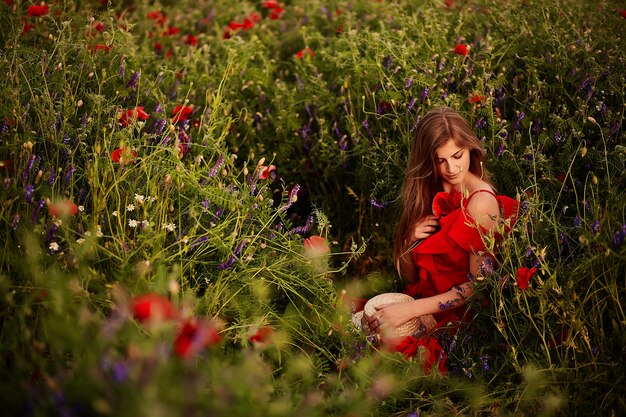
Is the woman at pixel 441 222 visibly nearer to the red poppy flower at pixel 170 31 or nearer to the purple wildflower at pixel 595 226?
the purple wildflower at pixel 595 226

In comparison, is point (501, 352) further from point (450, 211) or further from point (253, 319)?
point (253, 319)

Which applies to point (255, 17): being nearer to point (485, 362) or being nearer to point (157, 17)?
point (157, 17)

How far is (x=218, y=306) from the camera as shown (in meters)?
2.49

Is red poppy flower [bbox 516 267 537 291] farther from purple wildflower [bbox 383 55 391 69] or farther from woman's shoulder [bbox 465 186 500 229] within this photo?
purple wildflower [bbox 383 55 391 69]

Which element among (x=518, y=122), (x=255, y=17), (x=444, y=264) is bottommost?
(x=444, y=264)

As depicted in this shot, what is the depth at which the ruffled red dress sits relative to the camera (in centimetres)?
270

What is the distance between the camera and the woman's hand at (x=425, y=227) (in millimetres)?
3002

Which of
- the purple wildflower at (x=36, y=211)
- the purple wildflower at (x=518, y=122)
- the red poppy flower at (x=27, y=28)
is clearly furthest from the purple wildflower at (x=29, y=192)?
the purple wildflower at (x=518, y=122)

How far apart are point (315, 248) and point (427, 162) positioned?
2.45ft

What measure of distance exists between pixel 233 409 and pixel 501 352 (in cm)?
134

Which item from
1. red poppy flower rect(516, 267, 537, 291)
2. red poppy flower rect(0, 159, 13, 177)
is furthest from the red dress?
red poppy flower rect(0, 159, 13, 177)

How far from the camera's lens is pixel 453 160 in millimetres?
2857

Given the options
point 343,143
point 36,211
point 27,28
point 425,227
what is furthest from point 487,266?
point 27,28

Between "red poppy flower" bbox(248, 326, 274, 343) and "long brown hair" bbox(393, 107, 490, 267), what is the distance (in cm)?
97
